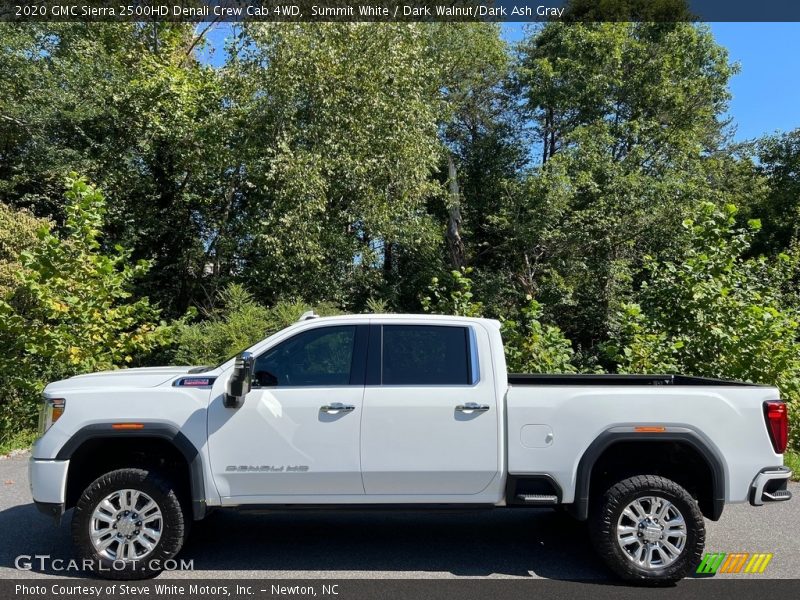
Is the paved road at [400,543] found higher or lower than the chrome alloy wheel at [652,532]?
lower

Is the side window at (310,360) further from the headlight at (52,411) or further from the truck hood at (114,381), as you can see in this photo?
the headlight at (52,411)

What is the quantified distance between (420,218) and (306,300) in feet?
12.8

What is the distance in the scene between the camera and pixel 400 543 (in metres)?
6.37

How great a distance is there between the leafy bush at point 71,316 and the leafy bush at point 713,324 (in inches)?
300

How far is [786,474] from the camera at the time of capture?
5.41 m

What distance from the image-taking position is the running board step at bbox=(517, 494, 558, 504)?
17.7 ft

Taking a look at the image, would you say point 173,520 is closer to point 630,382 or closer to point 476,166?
point 630,382

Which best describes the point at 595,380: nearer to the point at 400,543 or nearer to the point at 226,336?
the point at 400,543

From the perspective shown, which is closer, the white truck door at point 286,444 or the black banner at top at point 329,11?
the white truck door at point 286,444

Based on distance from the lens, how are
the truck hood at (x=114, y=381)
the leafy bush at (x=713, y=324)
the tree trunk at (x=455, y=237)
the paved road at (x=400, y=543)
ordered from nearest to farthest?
the truck hood at (x=114, y=381)
the paved road at (x=400, y=543)
the leafy bush at (x=713, y=324)
the tree trunk at (x=455, y=237)

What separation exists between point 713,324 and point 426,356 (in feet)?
23.8

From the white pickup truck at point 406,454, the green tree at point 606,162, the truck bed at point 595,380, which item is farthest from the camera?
the green tree at point 606,162

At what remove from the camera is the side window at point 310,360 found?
5590 millimetres

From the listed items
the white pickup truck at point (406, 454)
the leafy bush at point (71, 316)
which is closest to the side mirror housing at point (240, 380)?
the white pickup truck at point (406, 454)
